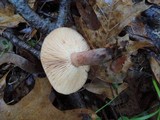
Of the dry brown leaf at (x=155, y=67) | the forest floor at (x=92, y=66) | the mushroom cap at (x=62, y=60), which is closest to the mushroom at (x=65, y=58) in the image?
the mushroom cap at (x=62, y=60)

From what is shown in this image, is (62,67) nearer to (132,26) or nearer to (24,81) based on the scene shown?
(24,81)

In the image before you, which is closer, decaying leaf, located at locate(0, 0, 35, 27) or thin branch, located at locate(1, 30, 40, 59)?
thin branch, located at locate(1, 30, 40, 59)

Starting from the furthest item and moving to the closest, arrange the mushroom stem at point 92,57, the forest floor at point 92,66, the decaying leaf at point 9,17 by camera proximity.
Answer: the decaying leaf at point 9,17 → the forest floor at point 92,66 → the mushroom stem at point 92,57

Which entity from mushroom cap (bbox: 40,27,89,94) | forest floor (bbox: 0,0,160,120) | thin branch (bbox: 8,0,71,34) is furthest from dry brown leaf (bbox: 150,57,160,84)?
thin branch (bbox: 8,0,71,34)

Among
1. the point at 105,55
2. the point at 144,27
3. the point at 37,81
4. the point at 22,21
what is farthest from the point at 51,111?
the point at 144,27

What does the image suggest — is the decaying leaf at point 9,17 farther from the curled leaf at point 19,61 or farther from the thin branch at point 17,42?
the curled leaf at point 19,61

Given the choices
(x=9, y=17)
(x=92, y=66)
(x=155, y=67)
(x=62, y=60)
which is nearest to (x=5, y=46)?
(x=9, y=17)

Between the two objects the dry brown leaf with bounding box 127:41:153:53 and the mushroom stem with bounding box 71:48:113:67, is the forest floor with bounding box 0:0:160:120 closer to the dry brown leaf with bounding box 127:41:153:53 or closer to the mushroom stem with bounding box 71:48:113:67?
the dry brown leaf with bounding box 127:41:153:53
